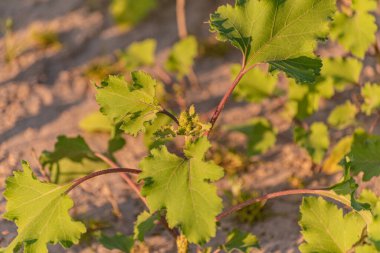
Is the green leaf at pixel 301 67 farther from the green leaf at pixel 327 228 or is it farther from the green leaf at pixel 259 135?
the green leaf at pixel 259 135

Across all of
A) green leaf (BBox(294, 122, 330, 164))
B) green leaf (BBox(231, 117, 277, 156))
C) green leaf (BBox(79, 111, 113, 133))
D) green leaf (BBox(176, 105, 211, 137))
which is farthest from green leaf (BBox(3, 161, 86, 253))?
green leaf (BBox(294, 122, 330, 164))

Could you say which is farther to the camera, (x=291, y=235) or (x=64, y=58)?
(x=64, y=58)

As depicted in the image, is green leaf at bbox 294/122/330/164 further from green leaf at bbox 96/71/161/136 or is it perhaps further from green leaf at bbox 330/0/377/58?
green leaf at bbox 96/71/161/136

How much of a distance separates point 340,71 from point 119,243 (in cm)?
166

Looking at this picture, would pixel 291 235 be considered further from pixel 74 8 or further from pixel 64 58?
pixel 74 8

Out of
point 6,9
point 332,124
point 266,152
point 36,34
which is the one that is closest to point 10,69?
point 36,34

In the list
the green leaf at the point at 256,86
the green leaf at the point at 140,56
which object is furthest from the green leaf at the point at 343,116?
the green leaf at the point at 140,56

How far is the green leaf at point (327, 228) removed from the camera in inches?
97.2

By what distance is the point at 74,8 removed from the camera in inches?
193

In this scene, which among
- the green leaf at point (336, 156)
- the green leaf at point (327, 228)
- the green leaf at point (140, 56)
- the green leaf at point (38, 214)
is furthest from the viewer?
the green leaf at point (140, 56)

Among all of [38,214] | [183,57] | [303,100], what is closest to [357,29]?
[303,100]

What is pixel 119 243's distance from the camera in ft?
9.33

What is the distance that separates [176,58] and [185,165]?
1863 mm

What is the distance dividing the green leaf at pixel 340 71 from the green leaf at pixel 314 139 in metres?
0.29
